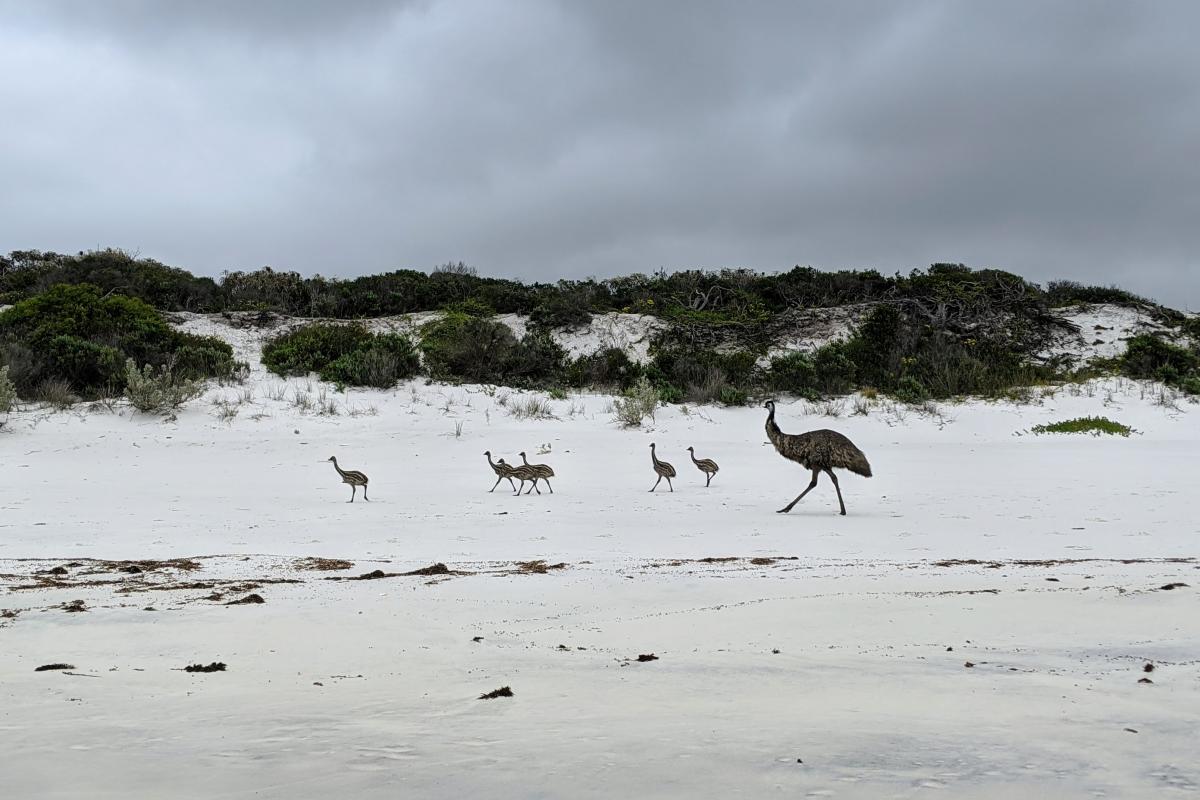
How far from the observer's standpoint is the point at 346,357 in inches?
780

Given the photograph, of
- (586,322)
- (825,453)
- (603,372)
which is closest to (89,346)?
(603,372)

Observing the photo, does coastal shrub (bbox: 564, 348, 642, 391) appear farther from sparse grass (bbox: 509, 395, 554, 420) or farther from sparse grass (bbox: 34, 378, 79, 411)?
sparse grass (bbox: 34, 378, 79, 411)

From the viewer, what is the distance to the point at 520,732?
2.73 meters

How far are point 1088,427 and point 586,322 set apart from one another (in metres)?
13.4

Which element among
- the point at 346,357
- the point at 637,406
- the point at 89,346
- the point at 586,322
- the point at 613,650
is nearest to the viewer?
the point at 613,650

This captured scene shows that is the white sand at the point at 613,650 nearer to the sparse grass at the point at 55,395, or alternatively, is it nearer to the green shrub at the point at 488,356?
the sparse grass at the point at 55,395

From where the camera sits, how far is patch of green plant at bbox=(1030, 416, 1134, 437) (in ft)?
56.3

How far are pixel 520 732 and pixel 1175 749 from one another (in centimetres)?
192

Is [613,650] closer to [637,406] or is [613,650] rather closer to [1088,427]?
[637,406]

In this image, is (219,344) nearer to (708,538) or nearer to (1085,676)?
(708,538)

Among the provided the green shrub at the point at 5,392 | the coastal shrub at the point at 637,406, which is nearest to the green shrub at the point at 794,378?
the coastal shrub at the point at 637,406

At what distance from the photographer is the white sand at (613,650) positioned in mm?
2414

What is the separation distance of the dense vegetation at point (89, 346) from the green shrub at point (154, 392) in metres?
0.98

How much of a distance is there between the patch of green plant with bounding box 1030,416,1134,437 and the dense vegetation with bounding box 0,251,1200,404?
248cm
